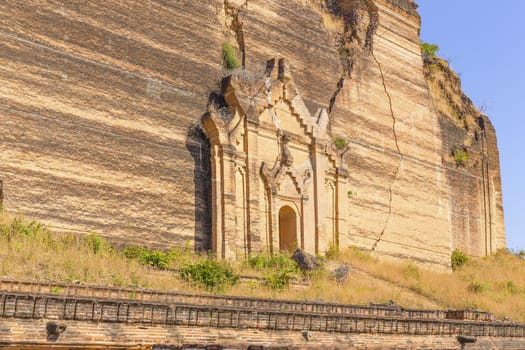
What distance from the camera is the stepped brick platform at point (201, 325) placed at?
9.06 metres

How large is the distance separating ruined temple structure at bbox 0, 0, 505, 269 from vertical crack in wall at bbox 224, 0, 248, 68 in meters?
0.04

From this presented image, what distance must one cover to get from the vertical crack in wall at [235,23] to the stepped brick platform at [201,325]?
12.2m

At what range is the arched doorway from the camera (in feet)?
84.1

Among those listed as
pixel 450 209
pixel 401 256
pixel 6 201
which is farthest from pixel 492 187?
pixel 6 201

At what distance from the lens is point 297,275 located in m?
Result: 21.9

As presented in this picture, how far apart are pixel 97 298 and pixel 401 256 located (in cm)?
2166

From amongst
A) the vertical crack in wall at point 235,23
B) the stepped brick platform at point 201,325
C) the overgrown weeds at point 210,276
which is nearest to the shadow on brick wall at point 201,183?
the overgrown weeds at point 210,276

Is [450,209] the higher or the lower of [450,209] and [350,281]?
the higher

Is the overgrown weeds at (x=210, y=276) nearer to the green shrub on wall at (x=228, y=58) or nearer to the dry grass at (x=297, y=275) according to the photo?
the dry grass at (x=297, y=275)

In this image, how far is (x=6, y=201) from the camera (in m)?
18.3

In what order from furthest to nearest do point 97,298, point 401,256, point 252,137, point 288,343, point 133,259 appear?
point 401,256, point 252,137, point 133,259, point 288,343, point 97,298

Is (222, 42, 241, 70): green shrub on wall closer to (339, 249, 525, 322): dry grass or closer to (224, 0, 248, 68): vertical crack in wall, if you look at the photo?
(224, 0, 248, 68): vertical crack in wall

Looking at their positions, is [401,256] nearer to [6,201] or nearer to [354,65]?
[354,65]

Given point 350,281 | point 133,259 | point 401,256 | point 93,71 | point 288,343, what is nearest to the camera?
point 288,343
